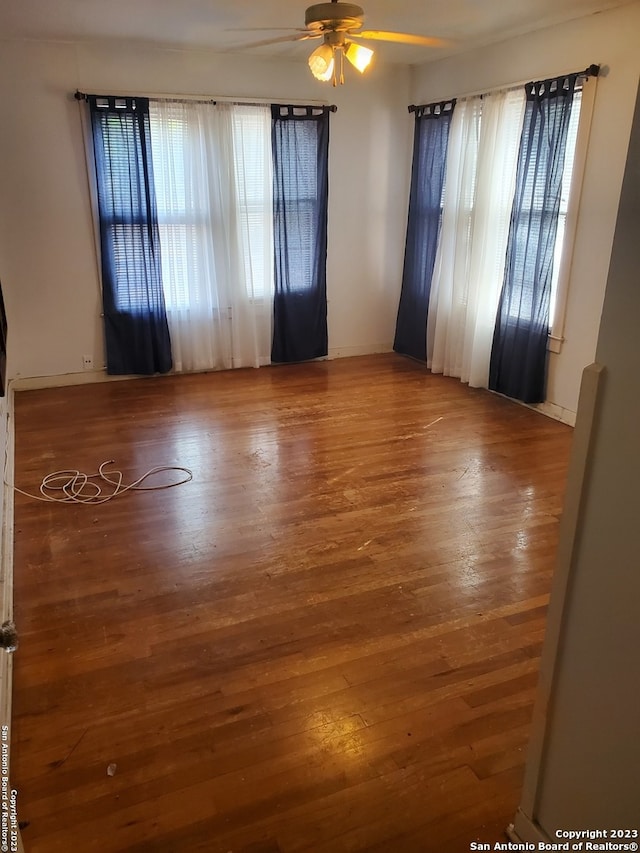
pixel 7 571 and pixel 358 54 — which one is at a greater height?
pixel 358 54

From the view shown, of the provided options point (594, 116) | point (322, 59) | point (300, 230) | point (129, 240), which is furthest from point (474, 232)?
point (129, 240)

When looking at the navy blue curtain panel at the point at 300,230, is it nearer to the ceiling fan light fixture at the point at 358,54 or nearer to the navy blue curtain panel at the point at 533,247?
the navy blue curtain panel at the point at 533,247

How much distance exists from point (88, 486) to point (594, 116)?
3.87 meters

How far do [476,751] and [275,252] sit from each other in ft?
15.2

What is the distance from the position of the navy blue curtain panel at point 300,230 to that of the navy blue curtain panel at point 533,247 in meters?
1.78

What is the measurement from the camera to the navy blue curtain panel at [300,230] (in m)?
5.45

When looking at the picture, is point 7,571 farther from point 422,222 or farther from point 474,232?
point 422,222

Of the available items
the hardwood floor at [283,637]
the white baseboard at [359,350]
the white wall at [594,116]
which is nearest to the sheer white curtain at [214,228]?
the white baseboard at [359,350]

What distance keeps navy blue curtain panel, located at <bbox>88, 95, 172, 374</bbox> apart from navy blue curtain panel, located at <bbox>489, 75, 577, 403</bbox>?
112 inches

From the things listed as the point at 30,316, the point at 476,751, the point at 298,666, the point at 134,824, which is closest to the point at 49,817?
the point at 134,824

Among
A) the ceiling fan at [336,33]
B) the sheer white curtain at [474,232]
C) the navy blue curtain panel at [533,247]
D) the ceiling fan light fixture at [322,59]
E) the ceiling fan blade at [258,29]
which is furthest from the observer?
the sheer white curtain at [474,232]

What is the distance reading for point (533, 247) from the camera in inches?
180

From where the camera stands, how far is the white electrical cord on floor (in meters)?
3.50

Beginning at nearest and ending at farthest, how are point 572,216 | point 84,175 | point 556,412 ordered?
point 572,216, point 556,412, point 84,175
